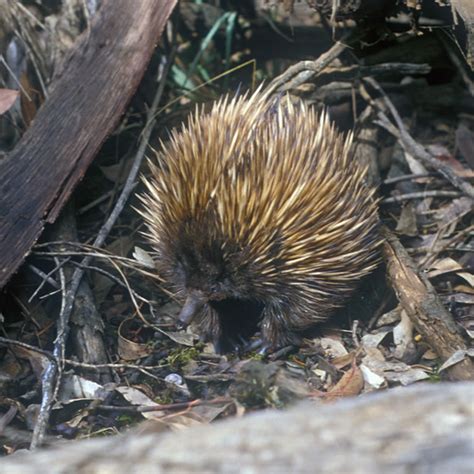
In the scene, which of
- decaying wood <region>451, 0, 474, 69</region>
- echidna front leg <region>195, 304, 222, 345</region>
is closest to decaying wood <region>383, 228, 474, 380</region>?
echidna front leg <region>195, 304, 222, 345</region>

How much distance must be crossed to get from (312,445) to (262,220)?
1.69 metres

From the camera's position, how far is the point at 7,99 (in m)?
4.06

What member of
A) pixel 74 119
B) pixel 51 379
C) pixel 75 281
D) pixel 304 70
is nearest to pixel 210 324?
pixel 75 281

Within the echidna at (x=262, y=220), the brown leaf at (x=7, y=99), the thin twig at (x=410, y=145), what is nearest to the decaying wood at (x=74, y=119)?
the brown leaf at (x=7, y=99)

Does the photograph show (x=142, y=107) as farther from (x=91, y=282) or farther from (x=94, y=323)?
(x=94, y=323)

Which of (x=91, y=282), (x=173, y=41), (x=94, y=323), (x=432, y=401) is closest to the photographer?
(x=432, y=401)

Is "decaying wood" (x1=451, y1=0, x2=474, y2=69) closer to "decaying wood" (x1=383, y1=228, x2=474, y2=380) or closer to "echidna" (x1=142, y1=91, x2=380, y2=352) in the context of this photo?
"echidna" (x1=142, y1=91, x2=380, y2=352)

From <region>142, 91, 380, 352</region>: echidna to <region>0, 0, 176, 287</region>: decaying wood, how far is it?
39 cm

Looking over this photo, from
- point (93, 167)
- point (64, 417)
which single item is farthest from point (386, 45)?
point (64, 417)

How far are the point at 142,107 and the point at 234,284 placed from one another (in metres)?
1.59

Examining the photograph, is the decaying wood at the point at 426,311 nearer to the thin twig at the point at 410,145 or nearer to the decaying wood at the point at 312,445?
the thin twig at the point at 410,145

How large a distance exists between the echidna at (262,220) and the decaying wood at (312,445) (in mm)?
1558

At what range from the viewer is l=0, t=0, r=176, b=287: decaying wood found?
3.52m

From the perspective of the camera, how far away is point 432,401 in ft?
5.60
